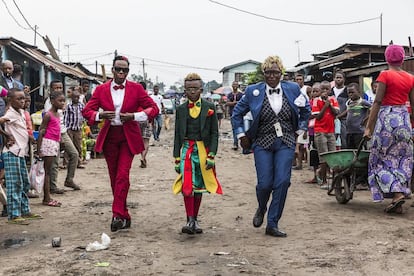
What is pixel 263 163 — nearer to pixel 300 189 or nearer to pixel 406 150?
pixel 406 150

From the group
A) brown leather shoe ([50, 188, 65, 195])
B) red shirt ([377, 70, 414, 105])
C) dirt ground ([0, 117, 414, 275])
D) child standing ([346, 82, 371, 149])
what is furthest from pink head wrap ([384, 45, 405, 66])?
brown leather shoe ([50, 188, 65, 195])

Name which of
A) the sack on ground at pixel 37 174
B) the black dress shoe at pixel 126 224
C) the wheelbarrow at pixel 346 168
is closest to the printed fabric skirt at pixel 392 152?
the wheelbarrow at pixel 346 168

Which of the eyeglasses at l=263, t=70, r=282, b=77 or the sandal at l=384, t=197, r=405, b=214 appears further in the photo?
the sandal at l=384, t=197, r=405, b=214

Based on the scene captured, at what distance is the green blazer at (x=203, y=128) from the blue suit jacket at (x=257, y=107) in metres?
0.26

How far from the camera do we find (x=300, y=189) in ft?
31.6

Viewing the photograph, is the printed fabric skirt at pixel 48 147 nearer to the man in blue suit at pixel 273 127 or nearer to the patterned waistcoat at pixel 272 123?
the man in blue suit at pixel 273 127

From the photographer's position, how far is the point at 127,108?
655cm

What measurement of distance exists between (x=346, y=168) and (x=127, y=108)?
3.20m

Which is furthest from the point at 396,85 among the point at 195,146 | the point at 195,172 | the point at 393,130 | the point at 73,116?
the point at 73,116

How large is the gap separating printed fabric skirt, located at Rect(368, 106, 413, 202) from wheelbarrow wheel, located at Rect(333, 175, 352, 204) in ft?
2.00

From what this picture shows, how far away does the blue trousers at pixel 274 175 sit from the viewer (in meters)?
6.08

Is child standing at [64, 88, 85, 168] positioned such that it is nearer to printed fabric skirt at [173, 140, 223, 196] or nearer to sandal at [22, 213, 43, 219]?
sandal at [22, 213, 43, 219]

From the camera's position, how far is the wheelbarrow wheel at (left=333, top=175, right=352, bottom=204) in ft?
25.7

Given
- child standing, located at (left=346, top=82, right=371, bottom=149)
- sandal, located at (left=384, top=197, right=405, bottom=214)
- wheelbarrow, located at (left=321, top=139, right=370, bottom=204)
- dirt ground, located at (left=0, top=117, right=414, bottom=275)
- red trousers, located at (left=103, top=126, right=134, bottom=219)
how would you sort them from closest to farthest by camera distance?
dirt ground, located at (left=0, top=117, right=414, bottom=275) < red trousers, located at (left=103, top=126, right=134, bottom=219) < sandal, located at (left=384, top=197, right=405, bottom=214) < wheelbarrow, located at (left=321, top=139, right=370, bottom=204) < child standing, located at (left=346, top=82, right=371, bottom=149)
